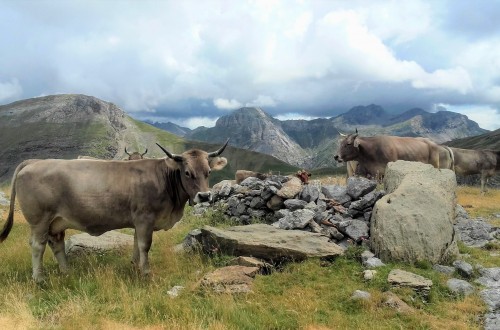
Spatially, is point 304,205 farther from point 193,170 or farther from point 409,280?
point 409,280

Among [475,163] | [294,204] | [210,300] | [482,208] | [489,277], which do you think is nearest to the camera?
[210,300]

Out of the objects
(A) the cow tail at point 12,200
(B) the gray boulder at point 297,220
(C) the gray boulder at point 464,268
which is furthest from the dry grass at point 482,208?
(A) the cow tail at point 12,200

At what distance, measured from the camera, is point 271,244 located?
38.8 feet

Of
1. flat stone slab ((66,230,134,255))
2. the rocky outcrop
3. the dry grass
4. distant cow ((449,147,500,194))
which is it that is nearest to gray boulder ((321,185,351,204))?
the rocky outcrop

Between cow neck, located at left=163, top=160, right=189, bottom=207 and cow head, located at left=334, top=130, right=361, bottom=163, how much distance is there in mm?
13017

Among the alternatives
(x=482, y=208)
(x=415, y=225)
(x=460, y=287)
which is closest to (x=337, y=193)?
(x=415, y=225)

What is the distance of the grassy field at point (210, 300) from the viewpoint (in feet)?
26.9

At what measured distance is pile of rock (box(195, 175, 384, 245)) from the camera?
13.9 metres

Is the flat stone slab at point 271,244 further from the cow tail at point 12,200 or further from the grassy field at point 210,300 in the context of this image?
the cow tail at point 12,200

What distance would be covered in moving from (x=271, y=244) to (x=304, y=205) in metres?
4.47

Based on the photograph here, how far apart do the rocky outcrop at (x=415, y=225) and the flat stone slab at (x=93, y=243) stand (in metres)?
8.09

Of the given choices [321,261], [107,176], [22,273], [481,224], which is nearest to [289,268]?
[321,261]

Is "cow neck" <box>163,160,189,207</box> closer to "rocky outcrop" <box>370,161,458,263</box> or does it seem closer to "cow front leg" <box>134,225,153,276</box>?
"cow front leg" <box>134,225,153,276</box>

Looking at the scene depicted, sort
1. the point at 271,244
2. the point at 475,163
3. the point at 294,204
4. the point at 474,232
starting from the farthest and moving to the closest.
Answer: the point at 475,163, the point at 294,204, the point at 474,232, the point at 271,244
